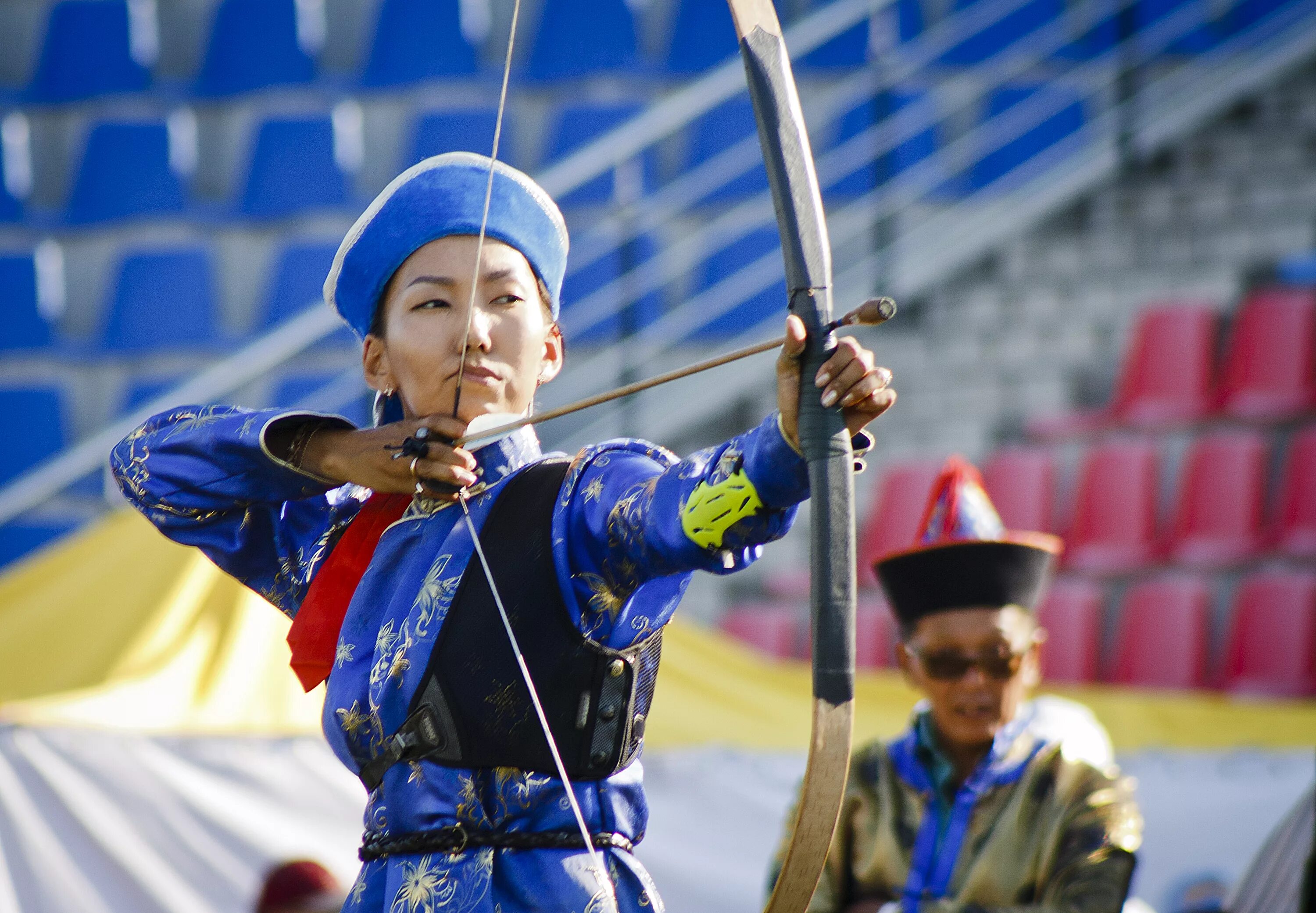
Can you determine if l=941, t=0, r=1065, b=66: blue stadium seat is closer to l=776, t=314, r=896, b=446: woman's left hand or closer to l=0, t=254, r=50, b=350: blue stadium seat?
l=0, t=254, r=50, b=350: blue stadium seat

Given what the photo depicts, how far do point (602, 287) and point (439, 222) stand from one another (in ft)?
14.4

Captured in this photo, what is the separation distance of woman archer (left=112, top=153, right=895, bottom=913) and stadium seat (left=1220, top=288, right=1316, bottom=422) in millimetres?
3319

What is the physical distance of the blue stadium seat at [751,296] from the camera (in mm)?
5363

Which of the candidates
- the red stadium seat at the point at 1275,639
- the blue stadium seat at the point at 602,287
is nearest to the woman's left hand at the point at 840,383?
the red stadium seat at the point at 1275,639

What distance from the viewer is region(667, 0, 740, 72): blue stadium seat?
5.79m

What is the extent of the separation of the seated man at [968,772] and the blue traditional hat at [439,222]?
0.89 metres

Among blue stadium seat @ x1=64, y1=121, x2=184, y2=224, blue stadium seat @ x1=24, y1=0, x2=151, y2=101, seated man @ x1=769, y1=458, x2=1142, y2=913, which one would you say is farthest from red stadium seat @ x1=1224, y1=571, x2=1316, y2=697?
blue stadium seat @ x1=24, y1=0, x2=151, y2=101

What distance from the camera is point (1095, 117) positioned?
16.9ft

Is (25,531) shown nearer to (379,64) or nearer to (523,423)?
(379,64)

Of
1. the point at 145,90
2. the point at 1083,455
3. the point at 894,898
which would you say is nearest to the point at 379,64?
the point at 145,90

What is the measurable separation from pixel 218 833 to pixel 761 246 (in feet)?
11.0

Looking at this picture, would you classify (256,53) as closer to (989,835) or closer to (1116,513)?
(1116,513)

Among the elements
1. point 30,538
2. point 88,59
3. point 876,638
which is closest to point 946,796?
point 876,638

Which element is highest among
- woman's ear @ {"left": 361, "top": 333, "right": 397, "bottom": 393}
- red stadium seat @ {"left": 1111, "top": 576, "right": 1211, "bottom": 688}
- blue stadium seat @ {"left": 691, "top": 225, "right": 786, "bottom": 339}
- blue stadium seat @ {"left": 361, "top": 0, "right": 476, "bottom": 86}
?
blue stadium seat @ {"left": 361, "top": 0, "right": 476, "bottom": 86}
